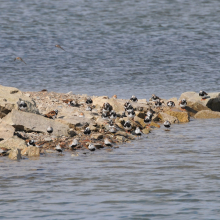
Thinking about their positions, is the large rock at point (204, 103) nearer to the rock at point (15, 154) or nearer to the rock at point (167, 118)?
the rock at point (167, 118)

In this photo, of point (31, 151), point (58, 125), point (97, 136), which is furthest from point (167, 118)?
point (31, 151)

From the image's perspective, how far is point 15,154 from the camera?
18906 millimetres

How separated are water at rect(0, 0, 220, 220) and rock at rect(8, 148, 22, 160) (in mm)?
351

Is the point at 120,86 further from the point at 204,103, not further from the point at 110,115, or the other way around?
the point at 110,115

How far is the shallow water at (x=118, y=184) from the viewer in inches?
494

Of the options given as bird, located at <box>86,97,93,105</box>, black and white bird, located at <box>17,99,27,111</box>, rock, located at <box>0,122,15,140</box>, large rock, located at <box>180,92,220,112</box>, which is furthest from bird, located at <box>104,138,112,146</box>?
large rock, located at <box>180,92,220,112</box>

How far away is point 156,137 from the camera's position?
25.0m

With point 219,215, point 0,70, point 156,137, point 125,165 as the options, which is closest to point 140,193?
point 219,215

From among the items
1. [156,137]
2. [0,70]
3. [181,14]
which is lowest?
[156,137]

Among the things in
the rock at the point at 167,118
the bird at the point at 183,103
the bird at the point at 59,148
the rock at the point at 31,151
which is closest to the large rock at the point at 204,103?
the bird at the point at 183,103

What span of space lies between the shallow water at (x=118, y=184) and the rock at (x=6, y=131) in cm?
255

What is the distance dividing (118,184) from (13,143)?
6.82 m

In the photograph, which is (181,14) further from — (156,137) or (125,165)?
(125,165)

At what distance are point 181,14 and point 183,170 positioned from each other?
2894 inches
